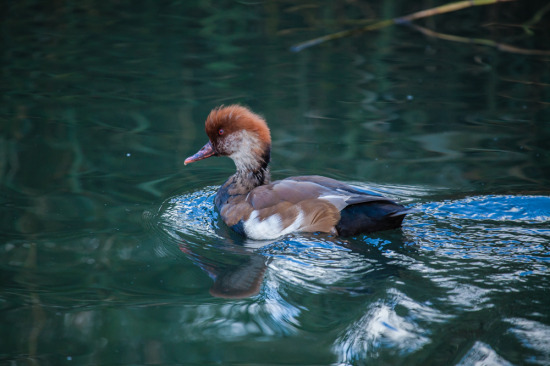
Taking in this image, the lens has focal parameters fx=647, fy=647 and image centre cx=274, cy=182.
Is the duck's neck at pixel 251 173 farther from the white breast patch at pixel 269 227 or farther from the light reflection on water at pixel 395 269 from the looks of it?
the white breast patch at pixel 269 227

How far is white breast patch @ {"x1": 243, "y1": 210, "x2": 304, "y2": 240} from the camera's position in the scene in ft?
17.5

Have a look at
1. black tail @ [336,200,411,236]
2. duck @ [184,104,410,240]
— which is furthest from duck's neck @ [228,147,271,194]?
black tail @ [336,200,411,236]

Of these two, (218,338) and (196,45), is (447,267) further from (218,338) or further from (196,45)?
(196,45)

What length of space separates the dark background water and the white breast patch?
5.1 inches

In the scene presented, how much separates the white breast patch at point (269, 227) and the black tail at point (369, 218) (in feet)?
1.17

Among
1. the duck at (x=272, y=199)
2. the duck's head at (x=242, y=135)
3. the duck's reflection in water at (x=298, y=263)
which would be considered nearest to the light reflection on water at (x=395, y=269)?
the duck's reflection in water at (x=298, y=263)

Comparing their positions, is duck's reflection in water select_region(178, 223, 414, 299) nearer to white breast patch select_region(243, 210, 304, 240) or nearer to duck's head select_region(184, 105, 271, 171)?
white breast patch select_region(243, 210, 304, 240)

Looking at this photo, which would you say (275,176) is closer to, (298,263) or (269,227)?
(269,227)

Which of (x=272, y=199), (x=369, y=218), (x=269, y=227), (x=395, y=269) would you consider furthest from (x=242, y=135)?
(x=395, y=269)

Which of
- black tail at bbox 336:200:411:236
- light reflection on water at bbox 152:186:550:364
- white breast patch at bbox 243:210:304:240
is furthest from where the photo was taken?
white breast patch at bbox 243:210:304:240

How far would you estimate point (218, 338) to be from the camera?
4.01 metres

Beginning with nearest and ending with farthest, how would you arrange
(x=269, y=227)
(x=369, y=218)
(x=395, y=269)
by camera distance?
(x=395, y=269) < (x=369, y=218) < (x=269, y=227)

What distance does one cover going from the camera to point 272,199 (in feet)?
17.8

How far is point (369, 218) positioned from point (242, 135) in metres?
1.52
